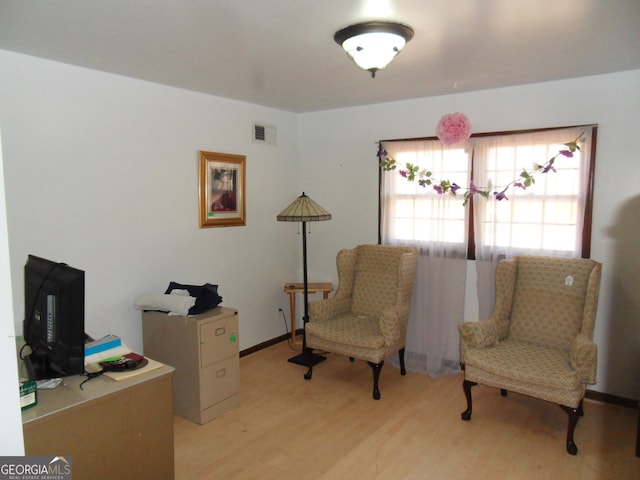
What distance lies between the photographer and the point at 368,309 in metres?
4.08

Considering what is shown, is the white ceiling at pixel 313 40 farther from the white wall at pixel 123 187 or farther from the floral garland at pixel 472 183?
the floral garland at pixel 472 183

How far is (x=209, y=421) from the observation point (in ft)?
10.1

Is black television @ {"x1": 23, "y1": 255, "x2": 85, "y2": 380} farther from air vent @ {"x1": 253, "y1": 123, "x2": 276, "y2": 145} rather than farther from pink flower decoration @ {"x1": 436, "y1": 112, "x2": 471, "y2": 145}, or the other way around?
pink flower decoration @ {"x1": 436, "y1": 112, "x2": 471, "y2": 145}

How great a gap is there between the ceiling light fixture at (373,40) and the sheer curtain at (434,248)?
1.68 m

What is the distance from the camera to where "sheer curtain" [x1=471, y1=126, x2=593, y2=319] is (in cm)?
334

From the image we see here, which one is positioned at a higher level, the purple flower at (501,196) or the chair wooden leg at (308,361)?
the purple flower at (501,196)

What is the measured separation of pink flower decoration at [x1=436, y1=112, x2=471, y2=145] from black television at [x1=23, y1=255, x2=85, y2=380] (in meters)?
2.81

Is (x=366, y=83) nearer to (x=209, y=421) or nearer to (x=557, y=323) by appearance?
(x=557, y=323)

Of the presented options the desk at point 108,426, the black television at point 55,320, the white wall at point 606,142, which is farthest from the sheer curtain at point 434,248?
the black television at point 55,320

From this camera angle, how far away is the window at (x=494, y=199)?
3344mm

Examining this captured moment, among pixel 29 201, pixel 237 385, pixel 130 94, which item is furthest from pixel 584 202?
pixel 29 201

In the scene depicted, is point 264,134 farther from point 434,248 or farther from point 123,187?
point 434,248

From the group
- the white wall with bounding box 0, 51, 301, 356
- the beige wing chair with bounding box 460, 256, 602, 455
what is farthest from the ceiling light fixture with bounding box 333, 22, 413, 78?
the beige wing chair with bounding box 460, 256, 602, 455

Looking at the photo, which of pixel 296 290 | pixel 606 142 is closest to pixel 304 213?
pixel 296 290
